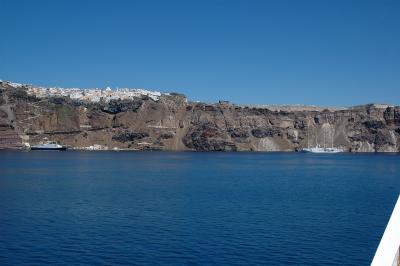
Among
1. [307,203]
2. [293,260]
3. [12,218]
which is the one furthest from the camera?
[307,203]

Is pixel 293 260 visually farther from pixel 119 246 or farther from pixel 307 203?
pixel 307 203

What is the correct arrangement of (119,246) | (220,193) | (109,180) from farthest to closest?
(109,180) < (220,193) < (119,246)

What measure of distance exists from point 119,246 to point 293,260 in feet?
32.9

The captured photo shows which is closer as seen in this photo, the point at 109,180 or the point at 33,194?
the point at 33,194

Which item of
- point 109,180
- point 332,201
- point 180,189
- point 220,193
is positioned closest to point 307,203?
point 332,201

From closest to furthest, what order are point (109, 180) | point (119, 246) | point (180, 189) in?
point (119, 246), point (180, 189), point (109, 180)

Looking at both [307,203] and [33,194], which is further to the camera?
[33,194]

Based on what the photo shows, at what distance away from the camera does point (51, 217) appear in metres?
40.2

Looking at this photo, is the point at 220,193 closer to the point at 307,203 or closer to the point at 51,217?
the point at 307,203

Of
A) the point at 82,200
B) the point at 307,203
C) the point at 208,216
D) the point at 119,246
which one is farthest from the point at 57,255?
the point at 307,203

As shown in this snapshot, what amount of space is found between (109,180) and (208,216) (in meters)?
39.4

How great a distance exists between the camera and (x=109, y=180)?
256ft

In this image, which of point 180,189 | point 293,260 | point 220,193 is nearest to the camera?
point 293,260

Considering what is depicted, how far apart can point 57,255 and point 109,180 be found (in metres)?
50.8
